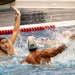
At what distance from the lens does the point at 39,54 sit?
5.59ft

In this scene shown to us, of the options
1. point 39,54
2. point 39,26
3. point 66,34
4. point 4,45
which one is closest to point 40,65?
point 39,54

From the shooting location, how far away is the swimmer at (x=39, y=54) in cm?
167

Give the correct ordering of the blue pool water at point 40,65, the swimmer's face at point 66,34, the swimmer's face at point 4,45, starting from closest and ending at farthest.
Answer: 1. the blue pool water at point 40,65
2. the swimmer's face at point 4,45
3. the swimmer's face at point 66,34

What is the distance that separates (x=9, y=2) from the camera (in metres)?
2.46

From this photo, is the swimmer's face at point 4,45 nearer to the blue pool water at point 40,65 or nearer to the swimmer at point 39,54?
the blue pool water at point 40,65

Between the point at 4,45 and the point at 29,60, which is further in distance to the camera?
the point at 4,45

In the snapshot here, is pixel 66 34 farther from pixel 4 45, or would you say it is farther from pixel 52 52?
pixel 4 45

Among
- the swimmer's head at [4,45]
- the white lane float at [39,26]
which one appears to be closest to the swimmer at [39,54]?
the swimmer's head at [4,45]

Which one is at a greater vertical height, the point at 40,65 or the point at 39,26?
the point at 39,26

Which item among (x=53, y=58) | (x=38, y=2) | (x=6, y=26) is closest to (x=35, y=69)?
(x=53, y=58)

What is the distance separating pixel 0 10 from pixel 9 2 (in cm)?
14

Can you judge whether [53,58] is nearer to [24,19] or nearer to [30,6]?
[24,19]

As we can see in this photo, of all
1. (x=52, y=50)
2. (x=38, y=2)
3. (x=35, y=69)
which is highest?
(x=38, y=2)

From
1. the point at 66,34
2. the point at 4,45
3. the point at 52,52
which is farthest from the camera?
the point at 66,34
